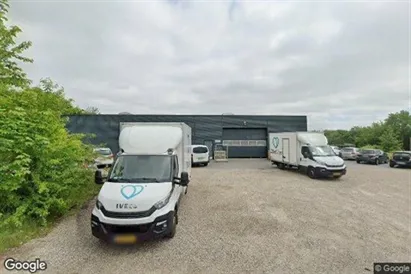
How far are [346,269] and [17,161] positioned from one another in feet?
22.2

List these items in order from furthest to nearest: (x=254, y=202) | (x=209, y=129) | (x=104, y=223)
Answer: (x=209, y=129) → (x=254, y=202) → (x=104, y=223)

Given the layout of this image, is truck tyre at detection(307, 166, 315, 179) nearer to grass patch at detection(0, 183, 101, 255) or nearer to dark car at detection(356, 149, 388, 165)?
grass patch at detection(0, 183, 101, 255)

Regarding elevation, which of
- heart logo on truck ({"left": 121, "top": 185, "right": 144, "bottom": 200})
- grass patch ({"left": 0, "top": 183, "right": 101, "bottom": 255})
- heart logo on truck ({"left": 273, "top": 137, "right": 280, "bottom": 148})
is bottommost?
grass patch ({"left": 0, "top": 183, "right": 101, "bottom": 255})

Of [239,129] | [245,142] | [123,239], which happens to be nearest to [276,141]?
[245,142]

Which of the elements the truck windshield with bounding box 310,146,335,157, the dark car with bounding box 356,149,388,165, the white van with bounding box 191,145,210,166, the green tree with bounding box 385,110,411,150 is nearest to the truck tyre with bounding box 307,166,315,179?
the truck windshield with bounding box 310,146,335,157

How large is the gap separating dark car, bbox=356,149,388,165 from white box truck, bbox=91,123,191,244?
22477mm

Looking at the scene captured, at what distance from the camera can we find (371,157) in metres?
22.8

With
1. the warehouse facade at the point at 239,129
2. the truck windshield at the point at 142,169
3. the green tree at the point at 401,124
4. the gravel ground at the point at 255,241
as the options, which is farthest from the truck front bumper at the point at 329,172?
the green tree at the point at 401,124

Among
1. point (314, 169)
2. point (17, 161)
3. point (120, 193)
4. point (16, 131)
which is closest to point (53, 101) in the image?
point (16, 131)

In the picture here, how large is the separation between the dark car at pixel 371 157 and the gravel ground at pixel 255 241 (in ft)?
52.0

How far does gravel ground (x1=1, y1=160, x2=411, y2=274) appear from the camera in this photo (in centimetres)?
438

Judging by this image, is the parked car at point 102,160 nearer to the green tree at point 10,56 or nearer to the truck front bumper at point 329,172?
the green tree at point 10,56

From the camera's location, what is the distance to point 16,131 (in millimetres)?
5648

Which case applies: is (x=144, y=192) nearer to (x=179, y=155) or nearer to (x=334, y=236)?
(x=179, y=155)
